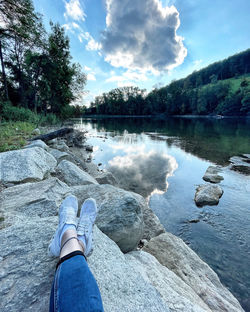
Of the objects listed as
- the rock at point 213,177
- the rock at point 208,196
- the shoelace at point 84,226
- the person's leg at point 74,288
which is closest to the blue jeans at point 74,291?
the person's leg at point 74,288

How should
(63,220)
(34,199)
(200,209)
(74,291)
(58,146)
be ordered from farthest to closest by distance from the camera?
(58,146)
(200,209)
(34,199)
(63,220)
(74,291)

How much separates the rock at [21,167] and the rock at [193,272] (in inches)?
116


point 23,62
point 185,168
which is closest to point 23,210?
point 185,168

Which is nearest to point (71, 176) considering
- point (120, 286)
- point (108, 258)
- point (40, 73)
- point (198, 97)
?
point (108, 258)

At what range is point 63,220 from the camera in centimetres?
164

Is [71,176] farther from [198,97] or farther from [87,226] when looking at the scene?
[198,97]

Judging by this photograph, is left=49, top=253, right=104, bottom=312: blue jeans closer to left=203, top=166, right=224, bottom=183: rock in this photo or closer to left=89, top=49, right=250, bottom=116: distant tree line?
left=203, top=166, right=224, bottom=183: rock

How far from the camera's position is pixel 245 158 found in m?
8.88

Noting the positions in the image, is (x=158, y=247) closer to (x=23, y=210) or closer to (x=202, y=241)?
(x=202, y=241)

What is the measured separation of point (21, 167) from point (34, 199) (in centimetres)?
149

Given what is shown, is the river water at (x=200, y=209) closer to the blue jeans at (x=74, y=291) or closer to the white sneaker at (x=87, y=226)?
the white sneaker at (x=87, y=226)

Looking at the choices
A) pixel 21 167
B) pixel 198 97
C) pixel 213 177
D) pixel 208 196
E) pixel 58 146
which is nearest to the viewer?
pixel 21 167

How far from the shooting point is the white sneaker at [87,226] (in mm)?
1449

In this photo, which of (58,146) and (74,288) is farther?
(58,146)
